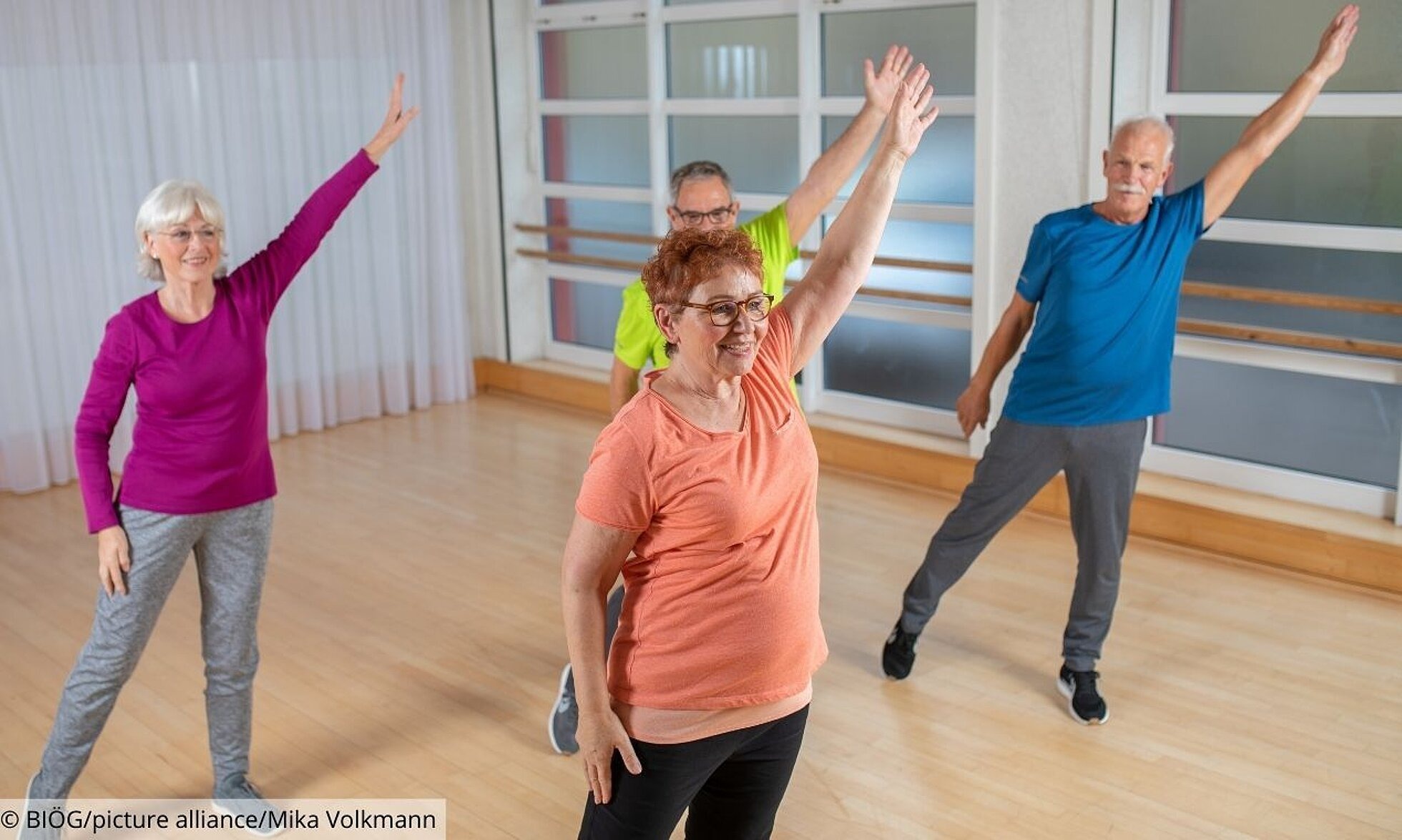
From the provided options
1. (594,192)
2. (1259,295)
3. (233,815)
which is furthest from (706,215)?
(594,192)

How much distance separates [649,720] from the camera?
1.95 metres

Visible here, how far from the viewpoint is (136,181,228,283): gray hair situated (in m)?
2.79

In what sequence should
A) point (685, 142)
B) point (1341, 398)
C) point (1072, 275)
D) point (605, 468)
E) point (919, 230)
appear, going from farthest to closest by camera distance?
1. point (685, 142)
2. point (919, 230)
3. point (1341, 398)
4. point (1072, 275)
5. point (605, 468)

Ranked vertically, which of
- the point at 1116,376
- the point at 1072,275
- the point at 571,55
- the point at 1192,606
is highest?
the point at 571,55

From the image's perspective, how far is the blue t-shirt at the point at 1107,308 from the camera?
3365 millimetres

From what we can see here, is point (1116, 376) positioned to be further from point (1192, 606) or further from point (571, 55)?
point (571, 55)

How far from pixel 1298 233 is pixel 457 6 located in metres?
4.22

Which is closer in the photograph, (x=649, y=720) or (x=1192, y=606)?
(x=649, y=720)

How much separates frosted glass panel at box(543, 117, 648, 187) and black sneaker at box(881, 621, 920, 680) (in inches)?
136

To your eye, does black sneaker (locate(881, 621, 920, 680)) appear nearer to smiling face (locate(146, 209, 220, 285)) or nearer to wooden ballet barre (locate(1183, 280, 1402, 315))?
wooden ballet barre (locate(1183, 280, 1402, 315))

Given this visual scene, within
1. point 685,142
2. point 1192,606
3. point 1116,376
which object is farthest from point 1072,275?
point 685,142

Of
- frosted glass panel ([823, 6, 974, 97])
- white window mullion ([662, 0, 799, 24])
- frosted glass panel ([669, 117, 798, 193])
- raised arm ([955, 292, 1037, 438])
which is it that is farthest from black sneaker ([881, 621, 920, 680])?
white window mullion ([662, 0, 799, 24])

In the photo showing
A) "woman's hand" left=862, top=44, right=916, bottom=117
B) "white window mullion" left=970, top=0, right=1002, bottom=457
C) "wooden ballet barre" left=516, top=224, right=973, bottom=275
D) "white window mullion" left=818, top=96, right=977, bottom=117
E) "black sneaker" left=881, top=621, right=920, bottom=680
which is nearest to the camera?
"woman's hand" left=862, top=44, right=916, bottom=117

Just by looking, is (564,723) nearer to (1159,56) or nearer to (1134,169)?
(1134,169)
